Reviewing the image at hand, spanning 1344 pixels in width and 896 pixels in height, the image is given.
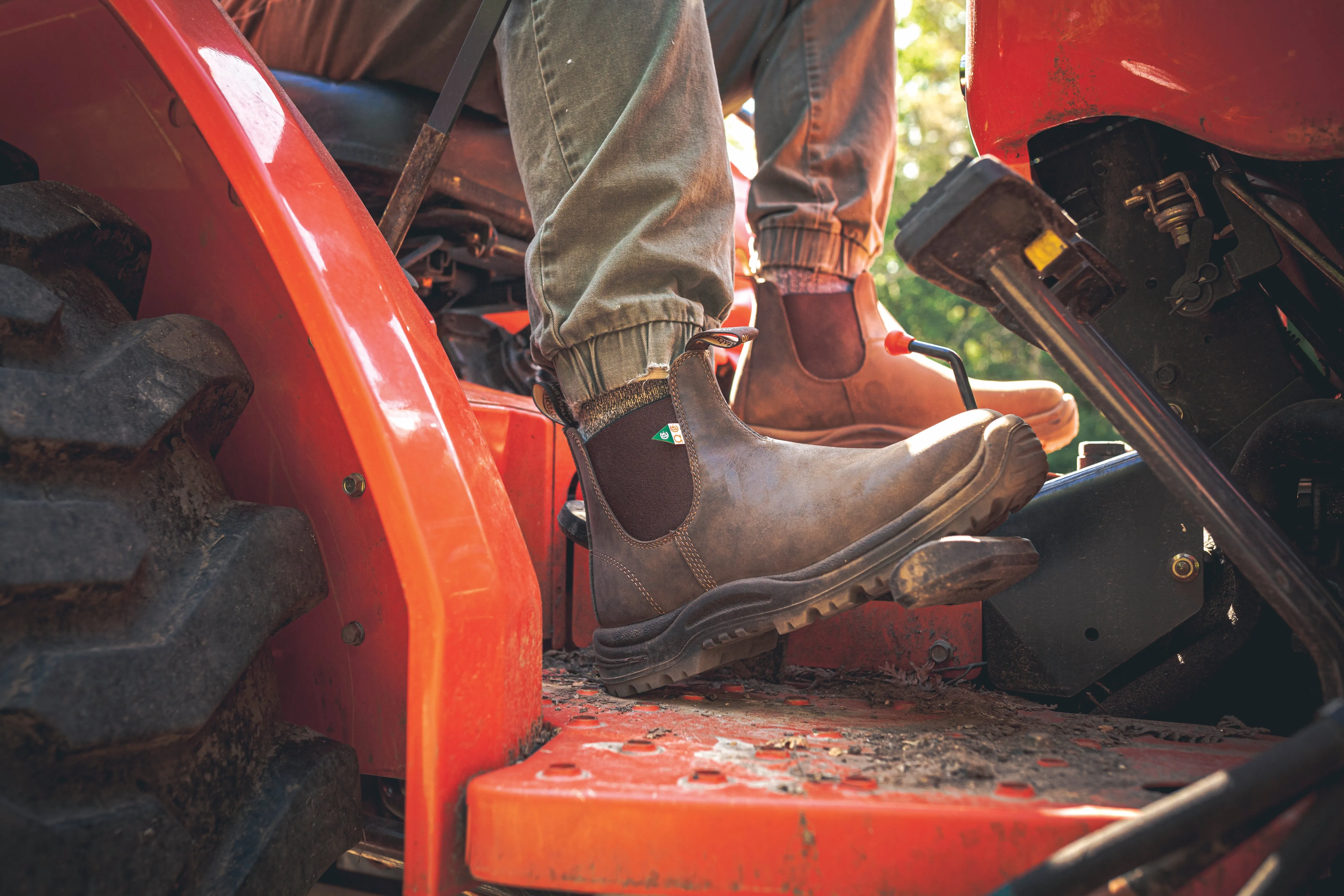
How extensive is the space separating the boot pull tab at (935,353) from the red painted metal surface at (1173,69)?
14.6 inches

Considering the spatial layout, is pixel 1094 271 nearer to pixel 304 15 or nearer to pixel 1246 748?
pixel 1246 748

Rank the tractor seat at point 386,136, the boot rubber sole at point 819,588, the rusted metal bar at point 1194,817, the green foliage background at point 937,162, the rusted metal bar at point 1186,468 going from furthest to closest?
the green foliage background at point 937,162 → the tractor seat at point 386,136 → the boot rubber sole at point 819,588 → the rusted metal bar at point 1186,468 → the rusted metal bar at point 1194,817

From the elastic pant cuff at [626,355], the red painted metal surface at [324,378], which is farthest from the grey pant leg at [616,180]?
the red painted metal surface at [324,378]

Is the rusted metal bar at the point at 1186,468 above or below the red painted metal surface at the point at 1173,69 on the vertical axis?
Result: below

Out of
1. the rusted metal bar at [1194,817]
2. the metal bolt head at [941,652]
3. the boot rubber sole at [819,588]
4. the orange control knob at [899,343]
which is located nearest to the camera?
the rusted metal bar at [1194,817]

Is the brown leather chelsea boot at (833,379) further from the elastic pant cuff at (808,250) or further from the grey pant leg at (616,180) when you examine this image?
the grey pant leg at (616,180)

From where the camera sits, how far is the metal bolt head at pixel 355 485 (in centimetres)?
72

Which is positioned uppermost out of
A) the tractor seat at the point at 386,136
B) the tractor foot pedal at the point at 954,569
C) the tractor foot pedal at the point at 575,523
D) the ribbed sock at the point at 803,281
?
the tractor seat at the point at 386,136

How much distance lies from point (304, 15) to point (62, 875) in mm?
1109

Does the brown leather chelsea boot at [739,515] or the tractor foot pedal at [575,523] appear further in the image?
the tractor foot pedal at [575,523]

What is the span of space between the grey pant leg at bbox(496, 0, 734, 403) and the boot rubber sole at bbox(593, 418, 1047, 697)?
0.89ft

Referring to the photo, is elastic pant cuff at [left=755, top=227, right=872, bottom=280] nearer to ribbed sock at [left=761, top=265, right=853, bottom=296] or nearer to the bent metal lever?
ribbed sock at [left=761, top=265, right=853, bottom=296]

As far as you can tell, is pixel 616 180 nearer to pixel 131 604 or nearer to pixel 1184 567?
pixel 131 604

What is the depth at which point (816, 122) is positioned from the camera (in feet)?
4.83
